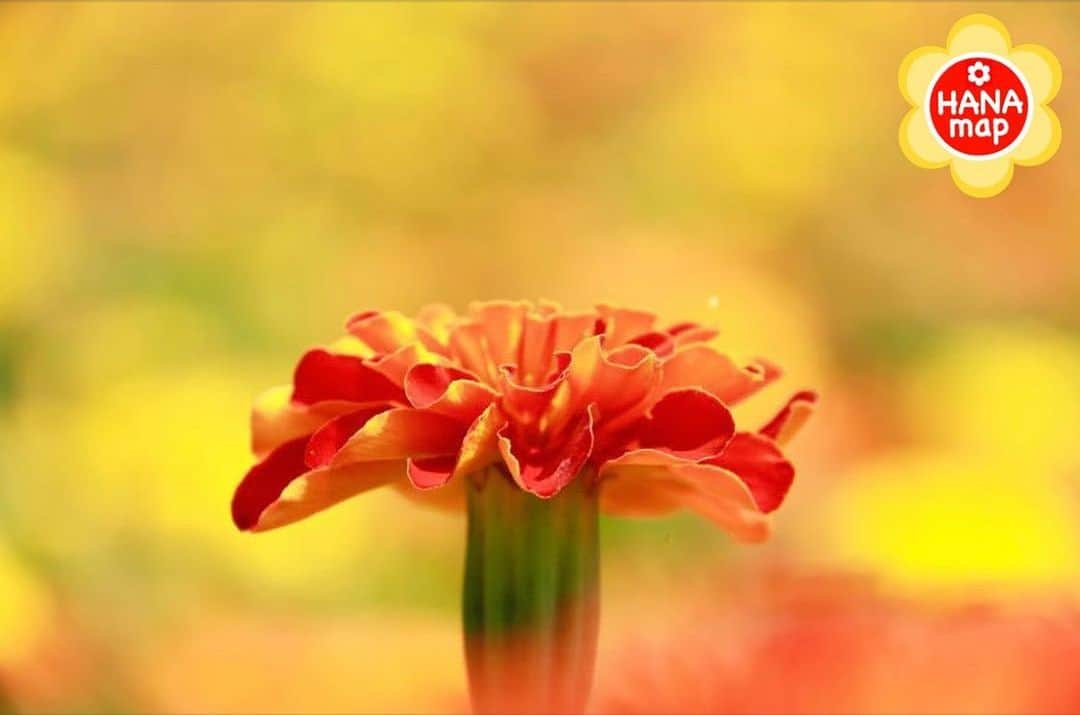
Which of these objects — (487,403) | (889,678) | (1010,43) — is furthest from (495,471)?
(1010,43)

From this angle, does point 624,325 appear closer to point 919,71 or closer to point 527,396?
point 527,396

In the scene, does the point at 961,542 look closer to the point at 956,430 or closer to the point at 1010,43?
the point at 956,430

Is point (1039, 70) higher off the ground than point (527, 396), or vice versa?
point (1039, 70)

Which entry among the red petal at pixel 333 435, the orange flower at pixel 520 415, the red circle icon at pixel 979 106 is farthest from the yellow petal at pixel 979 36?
the red petal at pixel 333 435

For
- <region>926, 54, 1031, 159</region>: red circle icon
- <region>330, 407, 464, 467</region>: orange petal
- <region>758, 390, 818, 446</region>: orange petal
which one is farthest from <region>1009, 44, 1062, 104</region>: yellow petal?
<region>330, 407, 464, 467</region>: orange petal

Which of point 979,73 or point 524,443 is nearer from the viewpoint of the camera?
point 524,443

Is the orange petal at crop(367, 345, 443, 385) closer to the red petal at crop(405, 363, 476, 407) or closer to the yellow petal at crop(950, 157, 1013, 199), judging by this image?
the red petal at crop(405, 363, 476, 407)

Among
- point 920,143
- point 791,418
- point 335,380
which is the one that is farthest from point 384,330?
point 920,143

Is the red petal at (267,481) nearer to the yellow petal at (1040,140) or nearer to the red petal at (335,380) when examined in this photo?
the red petal at (335,380)
